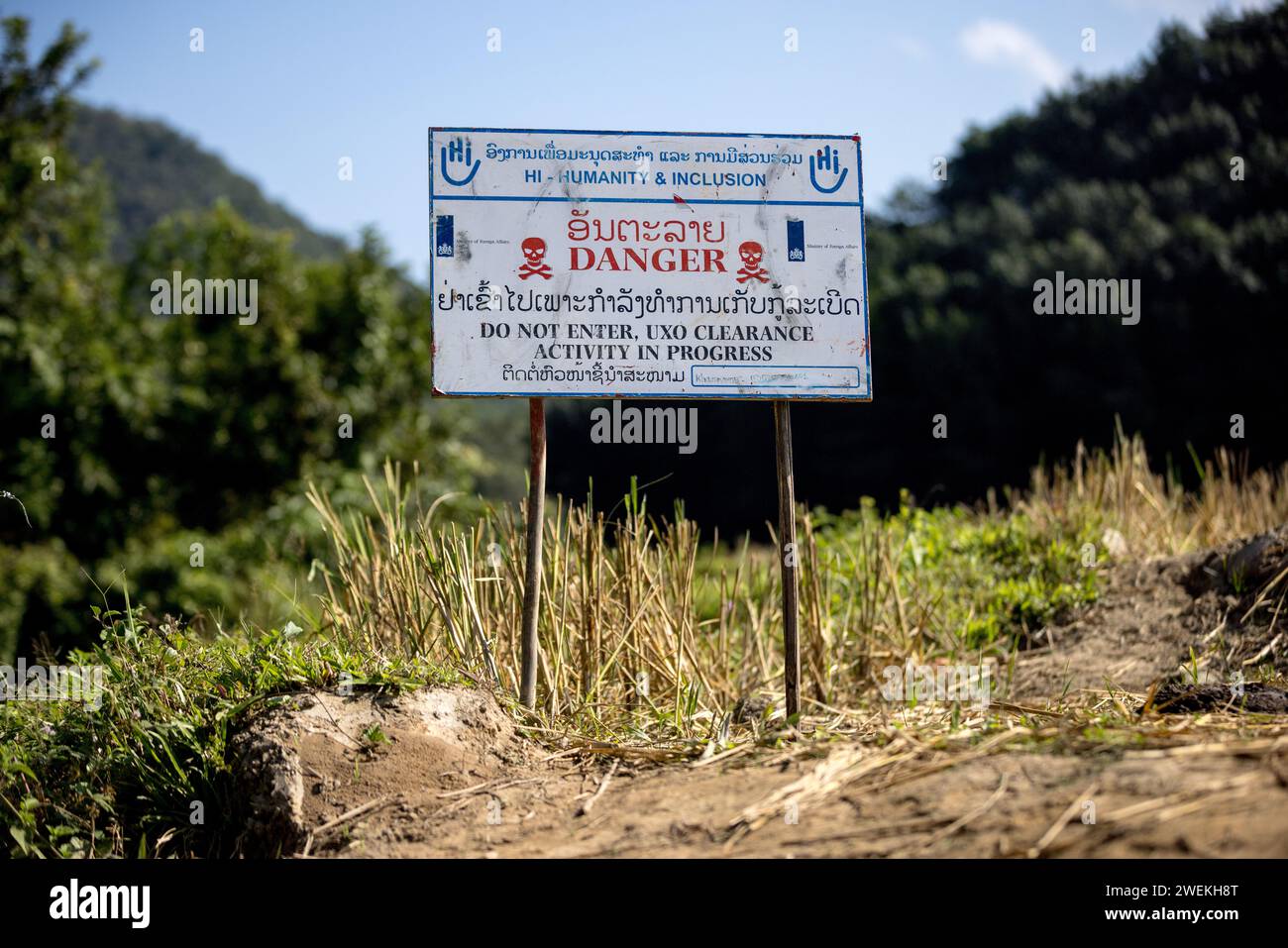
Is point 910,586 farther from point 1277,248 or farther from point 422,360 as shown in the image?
point 1277,248

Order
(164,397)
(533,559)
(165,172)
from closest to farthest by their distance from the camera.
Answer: (533,559), (164,397), (165,172)

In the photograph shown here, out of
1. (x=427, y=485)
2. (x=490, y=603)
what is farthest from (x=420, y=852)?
(x=427, y=485)

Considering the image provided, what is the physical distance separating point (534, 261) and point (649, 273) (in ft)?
1.54

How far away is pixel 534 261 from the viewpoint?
4473 mm

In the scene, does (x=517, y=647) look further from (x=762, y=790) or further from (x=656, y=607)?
(x=762, y=790)

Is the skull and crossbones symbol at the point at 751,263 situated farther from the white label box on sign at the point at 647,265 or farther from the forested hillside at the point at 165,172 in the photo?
the forested hillside at the point at 165,172

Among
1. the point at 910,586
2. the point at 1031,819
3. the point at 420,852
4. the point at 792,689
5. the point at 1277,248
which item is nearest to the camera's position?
the point at 1031,819

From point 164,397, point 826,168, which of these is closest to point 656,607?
point 826,168

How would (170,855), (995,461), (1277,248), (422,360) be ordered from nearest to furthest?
(170,855)
(422,360)
(1277,248)
(995,461)

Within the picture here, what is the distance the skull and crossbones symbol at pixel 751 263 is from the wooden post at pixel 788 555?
21.0 inches

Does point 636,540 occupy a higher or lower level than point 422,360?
lower

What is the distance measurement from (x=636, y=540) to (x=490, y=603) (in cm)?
71

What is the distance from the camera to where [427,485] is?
1402 centimetres

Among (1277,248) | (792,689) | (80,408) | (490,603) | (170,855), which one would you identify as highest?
(1277,248)
